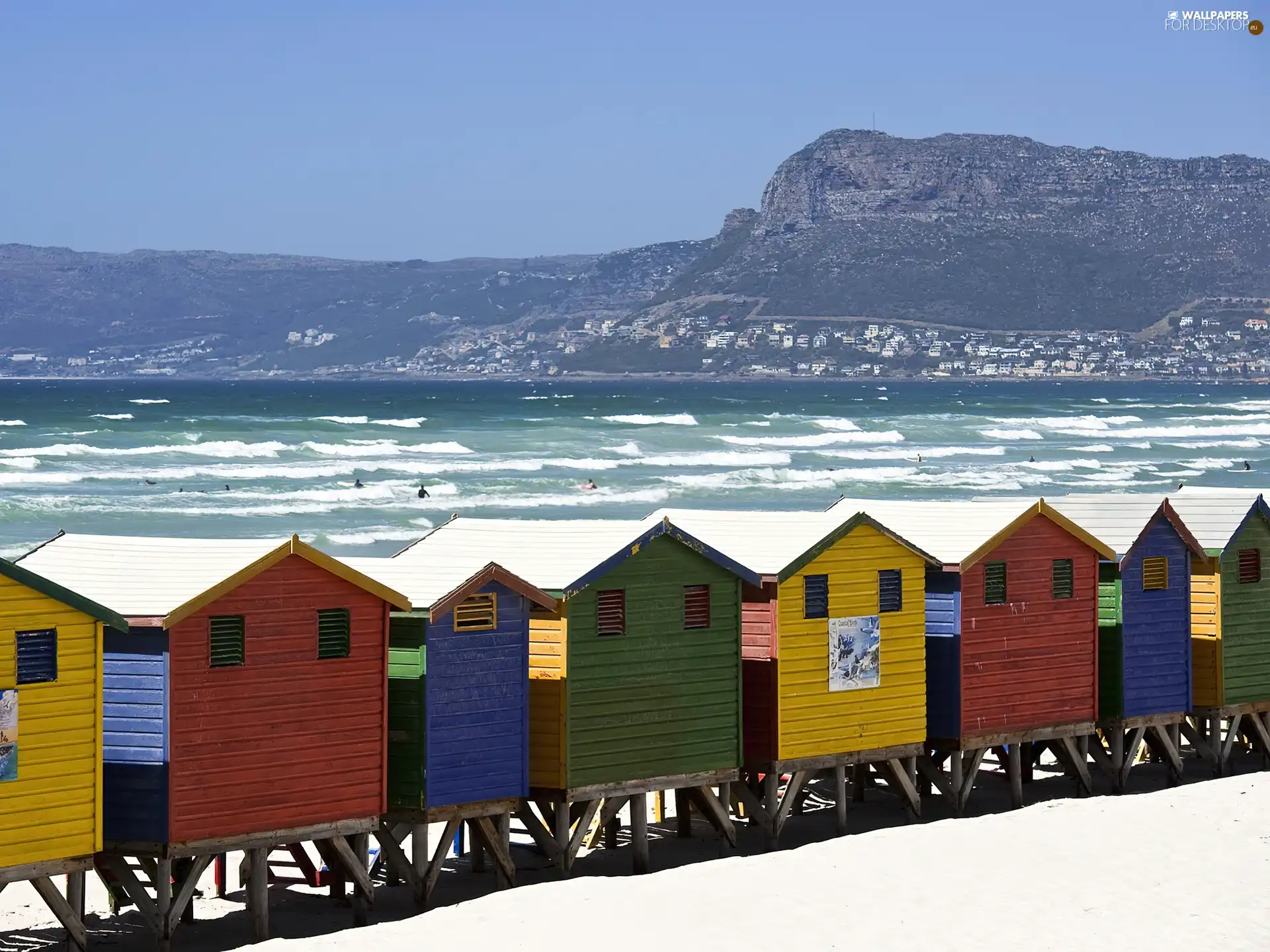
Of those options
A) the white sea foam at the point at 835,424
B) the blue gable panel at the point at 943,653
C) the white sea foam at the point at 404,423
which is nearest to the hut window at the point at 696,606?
the blue gable panel at the point at 943,653

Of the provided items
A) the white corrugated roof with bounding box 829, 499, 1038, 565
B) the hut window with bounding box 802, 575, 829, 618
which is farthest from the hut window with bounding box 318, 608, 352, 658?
the white corrugated roof with bounding box 829, 499, 1038, 565

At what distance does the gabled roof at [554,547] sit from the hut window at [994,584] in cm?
391

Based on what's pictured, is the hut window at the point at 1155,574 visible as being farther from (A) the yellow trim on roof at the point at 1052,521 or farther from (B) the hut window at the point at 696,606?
(B) the hut window at the point at 696,606

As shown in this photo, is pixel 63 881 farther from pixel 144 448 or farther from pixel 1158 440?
pixel 1158 440

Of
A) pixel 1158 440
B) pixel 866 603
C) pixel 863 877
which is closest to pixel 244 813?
pixel 863 877

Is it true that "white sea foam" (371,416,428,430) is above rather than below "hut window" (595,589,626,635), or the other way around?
above

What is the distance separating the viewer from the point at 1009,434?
138125 mm

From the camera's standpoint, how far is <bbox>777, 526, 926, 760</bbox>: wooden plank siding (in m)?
24.9

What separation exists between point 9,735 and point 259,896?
10.7 ft

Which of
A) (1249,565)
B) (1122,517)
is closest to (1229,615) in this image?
(1249,565)

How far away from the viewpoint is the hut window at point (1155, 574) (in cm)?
2869

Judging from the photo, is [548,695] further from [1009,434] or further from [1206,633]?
[1009,434]

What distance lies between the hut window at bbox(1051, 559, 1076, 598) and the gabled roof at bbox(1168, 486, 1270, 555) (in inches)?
102

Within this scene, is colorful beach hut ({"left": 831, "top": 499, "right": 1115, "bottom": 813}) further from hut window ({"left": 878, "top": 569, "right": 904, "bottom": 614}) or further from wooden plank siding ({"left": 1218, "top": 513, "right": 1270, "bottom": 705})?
wooden plank siding ({"left": 1218, "top": 513, "right": 1270, "bottom": 705})
